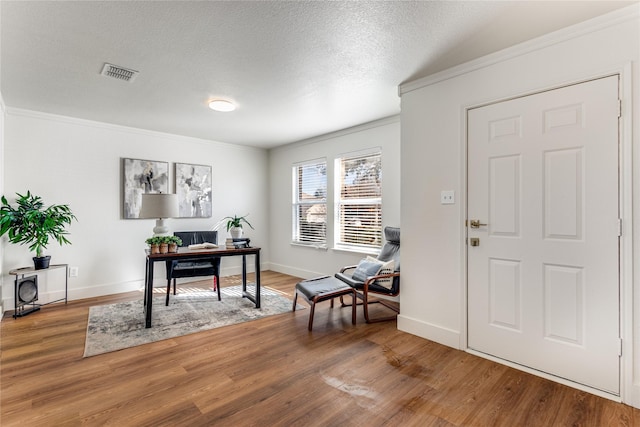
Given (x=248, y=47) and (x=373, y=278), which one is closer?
(x=248, y=47)

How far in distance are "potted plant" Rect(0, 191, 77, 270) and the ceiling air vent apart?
6.20 ft

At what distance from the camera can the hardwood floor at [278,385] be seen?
1.72 m

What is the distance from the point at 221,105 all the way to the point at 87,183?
90.0 inches

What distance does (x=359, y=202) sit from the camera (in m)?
4.47

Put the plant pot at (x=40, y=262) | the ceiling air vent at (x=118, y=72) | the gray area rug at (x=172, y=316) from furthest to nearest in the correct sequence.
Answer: the plant pot at (x=40, y=262) < the gray area rug at (x=172, y=316) < the ceiling air vent at (x=118, y=72)

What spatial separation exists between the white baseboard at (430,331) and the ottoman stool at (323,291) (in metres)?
0.51

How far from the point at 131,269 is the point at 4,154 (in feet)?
6.55

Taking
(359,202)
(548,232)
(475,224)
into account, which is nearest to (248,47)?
(475,224)

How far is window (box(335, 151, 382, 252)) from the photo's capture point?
4262 mm

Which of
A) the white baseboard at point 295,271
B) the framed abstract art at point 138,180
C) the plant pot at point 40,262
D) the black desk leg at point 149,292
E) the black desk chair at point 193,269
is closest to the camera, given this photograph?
the black desk leg at point 149,292

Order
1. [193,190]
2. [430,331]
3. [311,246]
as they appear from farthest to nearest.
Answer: [311,246]
[193,190]
[430,331]

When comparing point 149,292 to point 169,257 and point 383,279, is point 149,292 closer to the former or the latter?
point 169,257

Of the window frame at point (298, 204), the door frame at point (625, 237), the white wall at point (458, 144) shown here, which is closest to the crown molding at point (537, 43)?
the white wall at point (458, 144)

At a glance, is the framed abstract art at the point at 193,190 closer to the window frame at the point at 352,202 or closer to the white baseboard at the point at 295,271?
the white baseboard at the point at 295,271
